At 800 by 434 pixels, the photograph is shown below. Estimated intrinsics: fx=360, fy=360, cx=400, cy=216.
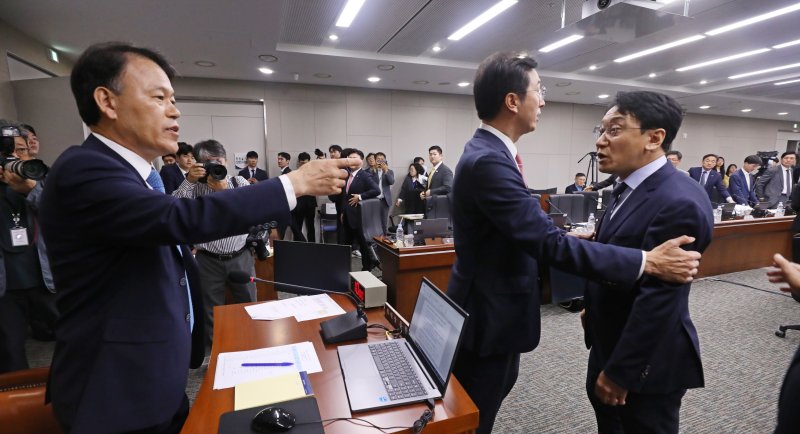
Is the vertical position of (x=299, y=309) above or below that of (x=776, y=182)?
below

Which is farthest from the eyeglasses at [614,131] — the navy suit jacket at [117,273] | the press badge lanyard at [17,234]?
the press badge lanyard at [17,234]

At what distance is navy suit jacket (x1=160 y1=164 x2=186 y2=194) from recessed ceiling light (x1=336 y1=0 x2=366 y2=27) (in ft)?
8.93

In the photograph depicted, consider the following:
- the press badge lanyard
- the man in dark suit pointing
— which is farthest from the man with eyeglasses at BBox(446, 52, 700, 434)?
the press badge lanyard

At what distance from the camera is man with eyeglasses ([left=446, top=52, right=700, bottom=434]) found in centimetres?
113

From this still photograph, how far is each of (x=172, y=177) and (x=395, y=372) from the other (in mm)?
4410

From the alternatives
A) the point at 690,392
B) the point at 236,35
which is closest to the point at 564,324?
the point at 690,392

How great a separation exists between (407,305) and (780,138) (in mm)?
17083

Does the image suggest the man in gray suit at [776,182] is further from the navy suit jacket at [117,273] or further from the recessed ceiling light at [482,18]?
the navy suit jacket at [117,273]

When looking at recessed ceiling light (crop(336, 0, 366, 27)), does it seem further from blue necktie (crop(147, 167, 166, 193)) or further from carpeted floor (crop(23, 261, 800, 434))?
carpeted floor (crop(23, 261, 800, 434))

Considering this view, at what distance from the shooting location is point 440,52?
5.59 m

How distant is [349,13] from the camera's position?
4148 millimetres

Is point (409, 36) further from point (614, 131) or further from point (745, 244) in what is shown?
point (745, 244)

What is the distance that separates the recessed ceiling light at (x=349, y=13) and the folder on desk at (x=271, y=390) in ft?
13.0

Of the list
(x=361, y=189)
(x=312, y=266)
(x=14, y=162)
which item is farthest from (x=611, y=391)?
(x=361, y=189)
